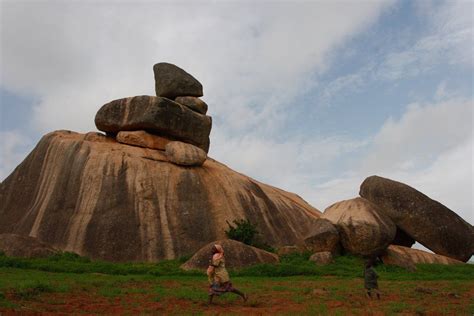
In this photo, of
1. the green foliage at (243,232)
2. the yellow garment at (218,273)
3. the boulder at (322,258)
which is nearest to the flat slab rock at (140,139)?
the green foliage at (243,232)

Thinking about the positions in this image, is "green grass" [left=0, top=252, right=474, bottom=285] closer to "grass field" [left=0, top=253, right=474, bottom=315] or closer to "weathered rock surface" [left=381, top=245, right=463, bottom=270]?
"grass field" [left=0, top=253, right=474, bottom=315]

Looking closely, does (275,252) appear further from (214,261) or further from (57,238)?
(214,261)

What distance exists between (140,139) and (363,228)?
14.7m

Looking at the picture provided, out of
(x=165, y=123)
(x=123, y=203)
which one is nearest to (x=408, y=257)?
(x=123, y=203)

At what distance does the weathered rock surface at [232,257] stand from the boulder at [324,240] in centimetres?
338

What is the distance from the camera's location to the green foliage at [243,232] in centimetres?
2700

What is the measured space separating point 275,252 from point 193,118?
11.2m

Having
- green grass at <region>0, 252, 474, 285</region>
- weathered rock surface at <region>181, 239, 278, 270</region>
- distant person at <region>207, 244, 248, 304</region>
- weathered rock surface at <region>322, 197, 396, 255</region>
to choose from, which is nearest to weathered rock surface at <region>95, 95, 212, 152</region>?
green grass at <region>0, 252, 474, 285</region>

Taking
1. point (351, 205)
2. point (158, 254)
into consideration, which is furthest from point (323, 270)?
point (158, 254)

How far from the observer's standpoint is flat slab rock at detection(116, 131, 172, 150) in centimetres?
3169

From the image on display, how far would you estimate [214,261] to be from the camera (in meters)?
13.7

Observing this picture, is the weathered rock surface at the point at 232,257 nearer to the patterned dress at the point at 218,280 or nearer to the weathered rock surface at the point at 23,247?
the weathered rock surface at the point at 23,247

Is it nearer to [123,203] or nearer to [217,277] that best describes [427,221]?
[123,203]

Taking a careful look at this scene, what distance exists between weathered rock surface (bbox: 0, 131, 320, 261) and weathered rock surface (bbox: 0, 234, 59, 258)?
1.67 meters
